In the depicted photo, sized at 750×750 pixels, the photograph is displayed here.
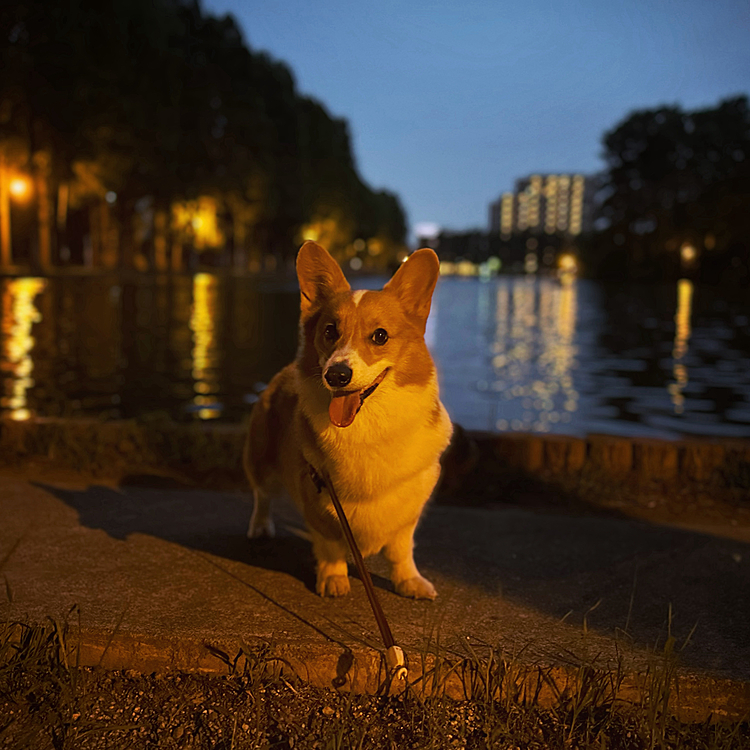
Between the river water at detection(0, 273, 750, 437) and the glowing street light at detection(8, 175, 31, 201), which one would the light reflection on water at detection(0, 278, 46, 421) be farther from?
the glowing street light at detection(8, 175, 31, 201)

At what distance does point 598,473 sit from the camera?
20.0 feet

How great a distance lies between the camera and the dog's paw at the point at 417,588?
146 inches

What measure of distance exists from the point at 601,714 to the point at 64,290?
3012cm

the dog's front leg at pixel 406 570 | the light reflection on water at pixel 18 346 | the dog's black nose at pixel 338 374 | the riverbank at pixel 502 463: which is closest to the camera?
the dog's black nose at pixel 338 374

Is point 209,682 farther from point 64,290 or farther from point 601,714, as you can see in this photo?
point 64,290

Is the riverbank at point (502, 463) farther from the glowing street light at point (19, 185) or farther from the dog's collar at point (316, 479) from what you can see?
the glowing street light at point (19, 185)

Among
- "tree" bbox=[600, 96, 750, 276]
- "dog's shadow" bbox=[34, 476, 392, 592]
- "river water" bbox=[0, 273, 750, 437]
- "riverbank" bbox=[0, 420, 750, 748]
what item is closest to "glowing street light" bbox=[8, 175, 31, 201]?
"river water" bbox=[0, 273, 750, 437]

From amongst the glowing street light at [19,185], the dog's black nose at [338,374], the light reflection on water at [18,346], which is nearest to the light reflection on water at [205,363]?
the light reflection on water at [18,346]

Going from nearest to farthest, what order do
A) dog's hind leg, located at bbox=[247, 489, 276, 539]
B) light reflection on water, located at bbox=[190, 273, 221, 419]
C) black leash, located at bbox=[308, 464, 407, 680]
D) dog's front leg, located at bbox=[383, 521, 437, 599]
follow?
black leash, located at bbox=[308, 464, 407, 680], dog's front leg, located at bbox=[383, 521, 437, 599], dog's hind leg, located at bbox=[247, 489, 276, 539], light reflection on water, located at bbox=[190, 273, 221, 419]

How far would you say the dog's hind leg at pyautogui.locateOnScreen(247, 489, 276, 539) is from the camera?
447 centimetres

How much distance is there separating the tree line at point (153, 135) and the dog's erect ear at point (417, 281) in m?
36.0

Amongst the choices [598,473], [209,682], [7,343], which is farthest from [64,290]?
[209,682]

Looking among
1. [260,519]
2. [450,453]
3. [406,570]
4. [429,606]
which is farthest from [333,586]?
[450,453]

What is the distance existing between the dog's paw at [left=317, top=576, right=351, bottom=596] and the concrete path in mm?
44
